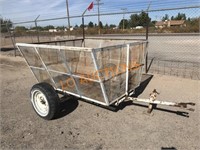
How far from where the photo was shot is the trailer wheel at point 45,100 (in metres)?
3.44

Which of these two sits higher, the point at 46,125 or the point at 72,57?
the point at 72,57

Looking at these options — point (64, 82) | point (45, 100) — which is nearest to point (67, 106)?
point (64, 82)

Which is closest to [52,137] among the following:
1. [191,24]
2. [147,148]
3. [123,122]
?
[123,122]

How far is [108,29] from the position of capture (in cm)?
2191

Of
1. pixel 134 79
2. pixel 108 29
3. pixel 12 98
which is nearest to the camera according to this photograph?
pixel 134 79

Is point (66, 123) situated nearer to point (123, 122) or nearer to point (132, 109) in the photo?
point (123, 122)

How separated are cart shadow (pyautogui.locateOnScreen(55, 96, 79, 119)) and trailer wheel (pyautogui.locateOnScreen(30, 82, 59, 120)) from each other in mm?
296

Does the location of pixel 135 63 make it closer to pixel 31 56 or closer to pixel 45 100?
pixel 45 100

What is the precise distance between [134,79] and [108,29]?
1856 cm

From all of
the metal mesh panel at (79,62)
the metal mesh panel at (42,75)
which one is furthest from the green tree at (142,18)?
the metal mesh panel at (42,75)

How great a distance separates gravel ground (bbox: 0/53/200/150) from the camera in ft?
9.45

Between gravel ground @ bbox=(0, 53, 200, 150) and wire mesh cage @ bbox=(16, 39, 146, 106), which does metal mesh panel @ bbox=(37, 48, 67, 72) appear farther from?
gravel ground @ bbox=(0, 53, 200, 150)

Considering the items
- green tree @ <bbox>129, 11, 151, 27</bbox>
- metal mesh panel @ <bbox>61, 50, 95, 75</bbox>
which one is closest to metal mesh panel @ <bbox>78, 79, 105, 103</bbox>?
metal mesh panel @ <bbox>61, 50, 95, 75</bbox>

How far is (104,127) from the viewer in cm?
332
